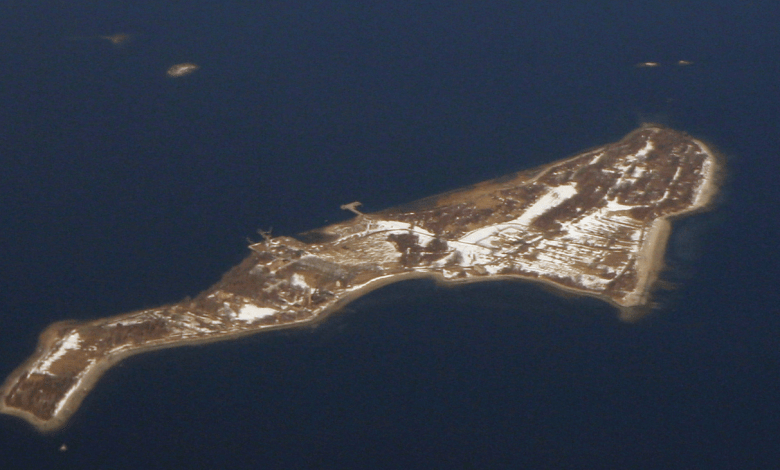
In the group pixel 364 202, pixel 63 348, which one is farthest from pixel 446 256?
pixel 63 348

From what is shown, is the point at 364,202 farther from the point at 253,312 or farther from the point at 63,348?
the point at 63,348

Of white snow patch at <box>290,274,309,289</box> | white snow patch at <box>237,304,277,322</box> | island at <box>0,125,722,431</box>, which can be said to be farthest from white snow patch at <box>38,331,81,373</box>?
white snow patch at <box>290,274,309,289</box>

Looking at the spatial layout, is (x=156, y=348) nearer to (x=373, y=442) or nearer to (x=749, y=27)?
(x=373, y=442)

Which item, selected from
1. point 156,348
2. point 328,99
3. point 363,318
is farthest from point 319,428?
point 328,99

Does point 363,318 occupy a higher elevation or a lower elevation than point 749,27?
lower

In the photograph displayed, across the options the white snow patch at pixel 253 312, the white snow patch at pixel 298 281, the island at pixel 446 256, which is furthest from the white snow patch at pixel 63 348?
the white snow patch at pixel 298 281

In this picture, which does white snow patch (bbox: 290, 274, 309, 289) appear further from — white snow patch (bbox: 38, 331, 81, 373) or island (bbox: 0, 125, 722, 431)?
white snow patch (bbox: 38, 331, 81, 373)
